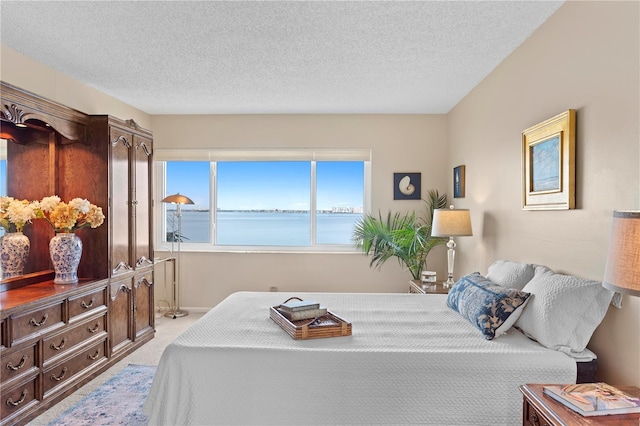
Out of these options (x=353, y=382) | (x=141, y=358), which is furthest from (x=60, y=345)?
(x=353, y=382)

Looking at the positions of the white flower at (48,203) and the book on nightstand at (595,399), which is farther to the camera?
the white flower at (48,203)

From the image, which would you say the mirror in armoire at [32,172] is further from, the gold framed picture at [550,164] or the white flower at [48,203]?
the gold framed picture at [550,164]

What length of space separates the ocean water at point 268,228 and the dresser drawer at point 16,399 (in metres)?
2.89

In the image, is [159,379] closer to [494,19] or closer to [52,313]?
[52,313]

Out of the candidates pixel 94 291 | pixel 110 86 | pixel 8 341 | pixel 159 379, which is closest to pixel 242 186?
pixel 110 86

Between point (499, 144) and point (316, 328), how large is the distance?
2276 mm

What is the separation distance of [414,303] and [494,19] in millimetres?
1981

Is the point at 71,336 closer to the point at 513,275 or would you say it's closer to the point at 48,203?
the point at 48,203

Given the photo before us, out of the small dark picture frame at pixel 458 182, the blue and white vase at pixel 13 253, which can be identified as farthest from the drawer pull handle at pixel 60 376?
the small dark picture frame at pixel 458 182

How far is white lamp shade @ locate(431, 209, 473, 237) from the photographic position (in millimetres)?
3693

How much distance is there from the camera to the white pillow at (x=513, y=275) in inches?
101

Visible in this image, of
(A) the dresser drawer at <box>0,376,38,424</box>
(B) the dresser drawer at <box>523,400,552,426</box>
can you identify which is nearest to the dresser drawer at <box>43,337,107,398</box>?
(A) the dresser drawer at <box>0,376,38,424</box>

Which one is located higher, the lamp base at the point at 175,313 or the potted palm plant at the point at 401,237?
the potted palm plant at the point at 401,237

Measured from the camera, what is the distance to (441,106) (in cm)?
472
